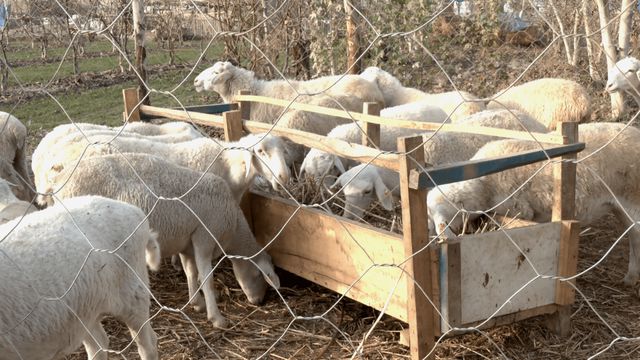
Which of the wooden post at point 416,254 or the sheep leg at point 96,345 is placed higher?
the wooden post at point 416,254

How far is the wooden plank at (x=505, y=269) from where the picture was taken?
10.8 ft

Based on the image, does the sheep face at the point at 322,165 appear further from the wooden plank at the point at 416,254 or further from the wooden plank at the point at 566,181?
the wooden plank at the point at 416,254

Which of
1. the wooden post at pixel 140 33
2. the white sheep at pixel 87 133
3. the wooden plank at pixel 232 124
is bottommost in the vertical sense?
the white sheep at pixel 87 133

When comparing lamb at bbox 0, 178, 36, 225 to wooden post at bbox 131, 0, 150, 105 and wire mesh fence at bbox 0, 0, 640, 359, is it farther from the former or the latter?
wooden post at bbox 131, 0, 150, 105

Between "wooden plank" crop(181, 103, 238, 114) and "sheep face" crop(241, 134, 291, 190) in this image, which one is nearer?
"sheep face" crop(241, 134, 291, 190)

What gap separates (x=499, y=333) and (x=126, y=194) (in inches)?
83.3

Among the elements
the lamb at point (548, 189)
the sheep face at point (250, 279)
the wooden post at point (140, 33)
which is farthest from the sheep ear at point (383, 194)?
the wooden post at point (140, 33)

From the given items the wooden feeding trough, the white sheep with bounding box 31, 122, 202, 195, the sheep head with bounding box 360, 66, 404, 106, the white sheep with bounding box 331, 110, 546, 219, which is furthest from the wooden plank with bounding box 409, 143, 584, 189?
the sheep head with bounding box 360, 66, 404, 106

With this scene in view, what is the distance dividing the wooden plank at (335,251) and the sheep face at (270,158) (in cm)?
14

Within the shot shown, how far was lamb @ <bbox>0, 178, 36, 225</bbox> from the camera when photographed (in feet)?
11.4

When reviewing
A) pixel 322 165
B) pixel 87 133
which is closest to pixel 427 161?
pixel 322 165

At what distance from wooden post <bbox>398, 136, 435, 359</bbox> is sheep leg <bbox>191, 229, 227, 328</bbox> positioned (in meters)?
1.36

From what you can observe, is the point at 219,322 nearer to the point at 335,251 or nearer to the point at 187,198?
the point at 187,198

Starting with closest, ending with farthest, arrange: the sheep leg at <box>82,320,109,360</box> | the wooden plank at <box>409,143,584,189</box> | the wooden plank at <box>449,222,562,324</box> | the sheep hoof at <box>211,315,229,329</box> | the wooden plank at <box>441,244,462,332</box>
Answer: the wooden plank at <box>409,143,584,189</box>
the wooden plank at <box>441,244,462,332</box>
the wooden plank at <box>449,222,562,324</box>
the sheep leg at <box>82,320,109,360</box>
the sheep hoof at <box>211,315,229,329</box>
